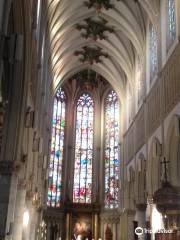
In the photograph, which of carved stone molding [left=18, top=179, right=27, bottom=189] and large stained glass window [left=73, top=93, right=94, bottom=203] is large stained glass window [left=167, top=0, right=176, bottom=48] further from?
large stained glass window [left=73, top=93, right=94, bottom=203]

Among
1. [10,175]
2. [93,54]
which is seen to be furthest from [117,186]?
[10,175]

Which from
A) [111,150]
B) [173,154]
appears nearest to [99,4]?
[173,154]

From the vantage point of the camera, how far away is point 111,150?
35000 mm

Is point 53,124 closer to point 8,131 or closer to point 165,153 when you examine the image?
point 165,153

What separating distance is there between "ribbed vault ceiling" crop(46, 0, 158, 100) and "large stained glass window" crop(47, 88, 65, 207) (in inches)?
148

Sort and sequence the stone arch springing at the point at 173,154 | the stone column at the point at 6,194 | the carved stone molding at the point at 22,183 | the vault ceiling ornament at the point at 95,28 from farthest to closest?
the vault ceiling ornament at the point at 95,28
the stone arch springing at the point at 173,154
the carved stone molding at the point at 22,183
the stone column at the point at 6,194

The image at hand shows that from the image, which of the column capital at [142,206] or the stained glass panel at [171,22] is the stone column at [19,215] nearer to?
the stained glass panel at [171,22]

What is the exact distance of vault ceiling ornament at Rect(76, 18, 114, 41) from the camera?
2811 centimetres

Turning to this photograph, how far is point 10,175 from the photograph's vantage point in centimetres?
1334

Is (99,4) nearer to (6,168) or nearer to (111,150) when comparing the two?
(111,150)

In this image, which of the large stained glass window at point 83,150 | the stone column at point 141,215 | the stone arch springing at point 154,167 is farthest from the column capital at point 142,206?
the large stained glass window at point 83,150

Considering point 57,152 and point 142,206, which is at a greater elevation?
point 57,152

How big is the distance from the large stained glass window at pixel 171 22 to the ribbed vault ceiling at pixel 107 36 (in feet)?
6.41

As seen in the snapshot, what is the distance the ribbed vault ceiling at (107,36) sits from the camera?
24.6 metres
